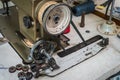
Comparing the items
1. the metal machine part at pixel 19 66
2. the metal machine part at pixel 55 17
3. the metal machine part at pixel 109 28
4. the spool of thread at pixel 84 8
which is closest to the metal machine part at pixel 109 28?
the metal machine part at pixel 109 28

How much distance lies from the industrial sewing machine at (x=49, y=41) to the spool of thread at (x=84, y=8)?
23 centimetres

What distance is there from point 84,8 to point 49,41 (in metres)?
0.46

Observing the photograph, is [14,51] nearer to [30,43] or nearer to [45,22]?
[30,43]

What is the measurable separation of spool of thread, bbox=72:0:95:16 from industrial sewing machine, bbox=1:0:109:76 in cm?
23

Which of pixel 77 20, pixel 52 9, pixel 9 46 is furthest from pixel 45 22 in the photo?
pixel 77 20

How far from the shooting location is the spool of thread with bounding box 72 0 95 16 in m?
1.31

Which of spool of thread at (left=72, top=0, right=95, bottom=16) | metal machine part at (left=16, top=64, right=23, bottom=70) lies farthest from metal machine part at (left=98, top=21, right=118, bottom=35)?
metal machine part at (left=16, top=64, right=23, bottom=70)

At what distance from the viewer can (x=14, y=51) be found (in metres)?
1.04

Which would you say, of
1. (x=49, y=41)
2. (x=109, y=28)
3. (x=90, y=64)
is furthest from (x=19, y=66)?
(x=109, y=28)

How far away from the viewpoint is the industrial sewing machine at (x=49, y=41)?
0.87m

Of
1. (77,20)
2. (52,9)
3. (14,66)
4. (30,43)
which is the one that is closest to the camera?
(52,9)

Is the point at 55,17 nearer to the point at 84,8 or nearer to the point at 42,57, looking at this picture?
the point at 42,57

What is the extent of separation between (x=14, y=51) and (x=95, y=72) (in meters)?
0.42

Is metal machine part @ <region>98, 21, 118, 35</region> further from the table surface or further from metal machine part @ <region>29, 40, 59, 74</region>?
metal machine part @ <region>29, 40, 59, 74</region>
